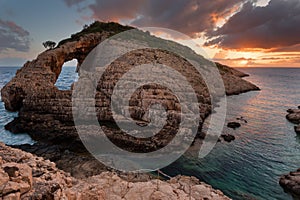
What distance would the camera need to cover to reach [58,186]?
8.05 m

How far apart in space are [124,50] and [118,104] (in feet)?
53.4

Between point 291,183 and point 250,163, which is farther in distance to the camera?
point 250,163

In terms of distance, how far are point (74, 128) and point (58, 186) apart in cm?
2145

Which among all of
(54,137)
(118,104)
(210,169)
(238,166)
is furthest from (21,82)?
(238,166)

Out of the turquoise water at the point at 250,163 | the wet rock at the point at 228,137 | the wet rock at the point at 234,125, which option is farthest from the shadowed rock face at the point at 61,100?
the turquoise water at the point at 250,163

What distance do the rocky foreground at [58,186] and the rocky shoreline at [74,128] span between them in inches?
1.5

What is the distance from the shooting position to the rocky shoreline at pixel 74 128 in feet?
37.0

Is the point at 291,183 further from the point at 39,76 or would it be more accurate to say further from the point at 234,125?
the point at 39,76

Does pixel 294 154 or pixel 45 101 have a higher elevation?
pixel 45 101

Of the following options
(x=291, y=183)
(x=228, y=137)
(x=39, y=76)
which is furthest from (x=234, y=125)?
(x=39, y=76)

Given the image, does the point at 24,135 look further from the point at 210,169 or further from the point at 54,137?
the point at 210,169

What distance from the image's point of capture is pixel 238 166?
2416 centimetres

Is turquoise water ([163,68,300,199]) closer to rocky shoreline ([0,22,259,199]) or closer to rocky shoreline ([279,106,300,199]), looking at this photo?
rocky shoreline ([279,106,300,199])

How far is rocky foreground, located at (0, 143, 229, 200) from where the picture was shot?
279 inches
